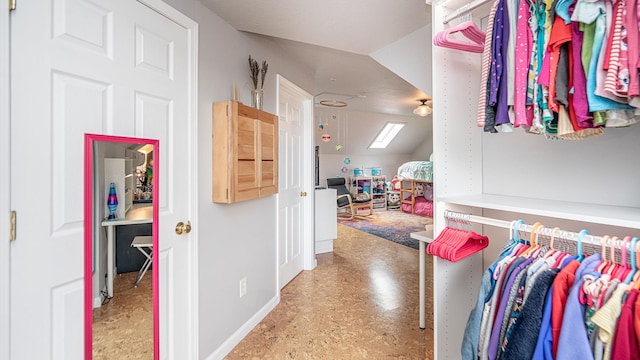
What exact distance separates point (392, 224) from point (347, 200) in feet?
4.40

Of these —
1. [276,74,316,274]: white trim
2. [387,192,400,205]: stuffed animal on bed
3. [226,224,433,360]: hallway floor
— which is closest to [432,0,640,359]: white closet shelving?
[226,224,433,360]: hallway floor

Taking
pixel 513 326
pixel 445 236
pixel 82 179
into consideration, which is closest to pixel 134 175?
pixel 82 179

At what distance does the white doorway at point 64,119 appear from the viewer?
1.02 m

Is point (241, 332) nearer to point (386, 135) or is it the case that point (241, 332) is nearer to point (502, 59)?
point (502, 59)

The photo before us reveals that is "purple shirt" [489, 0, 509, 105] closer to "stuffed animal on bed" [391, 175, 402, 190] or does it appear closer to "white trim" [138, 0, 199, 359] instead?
"white trim" [138, 0, 199, 359]

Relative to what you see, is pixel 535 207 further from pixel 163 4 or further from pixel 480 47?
pixel 163 4

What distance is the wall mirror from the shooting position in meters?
1.18

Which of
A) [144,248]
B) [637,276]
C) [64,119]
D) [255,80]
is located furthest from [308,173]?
[637,276]

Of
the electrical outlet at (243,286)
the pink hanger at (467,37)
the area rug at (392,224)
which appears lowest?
the area rug at (392,224)

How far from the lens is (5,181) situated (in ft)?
3.22

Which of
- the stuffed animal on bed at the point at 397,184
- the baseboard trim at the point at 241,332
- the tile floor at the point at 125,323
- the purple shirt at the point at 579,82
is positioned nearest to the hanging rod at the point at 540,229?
the purple shirt at the point at 579,82

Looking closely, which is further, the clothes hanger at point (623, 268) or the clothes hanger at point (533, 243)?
the clothes hanger at point (533, 243)

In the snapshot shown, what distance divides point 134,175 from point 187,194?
436 mm

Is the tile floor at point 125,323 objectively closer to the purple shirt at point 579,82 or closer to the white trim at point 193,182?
the white trim at point 193,182
